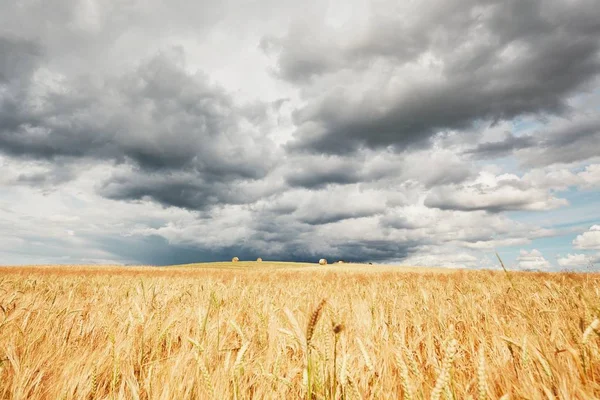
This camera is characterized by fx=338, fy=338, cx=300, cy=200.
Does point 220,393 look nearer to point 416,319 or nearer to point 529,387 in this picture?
point 529,387

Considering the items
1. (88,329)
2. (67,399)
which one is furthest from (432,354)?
(88,329)

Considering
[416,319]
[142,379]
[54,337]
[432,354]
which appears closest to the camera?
[142,379]

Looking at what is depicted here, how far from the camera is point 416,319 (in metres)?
3.41

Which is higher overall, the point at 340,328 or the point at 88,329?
the point at 340,328

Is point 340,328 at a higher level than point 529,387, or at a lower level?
higher

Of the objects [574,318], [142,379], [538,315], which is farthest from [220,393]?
[538,315]

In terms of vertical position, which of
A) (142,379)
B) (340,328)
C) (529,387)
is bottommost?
(142,379)

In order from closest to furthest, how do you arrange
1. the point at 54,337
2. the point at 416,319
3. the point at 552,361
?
1. the point at 552,361
2. the point at 54,337
3. the point at 416,319

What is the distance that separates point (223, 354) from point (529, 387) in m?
1.93

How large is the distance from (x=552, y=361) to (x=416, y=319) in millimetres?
1835

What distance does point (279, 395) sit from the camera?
180cm

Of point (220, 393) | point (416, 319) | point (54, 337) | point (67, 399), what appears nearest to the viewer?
point (220, 393)

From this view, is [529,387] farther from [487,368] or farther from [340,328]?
[340,328]

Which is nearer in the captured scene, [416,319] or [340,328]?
[340,328]
